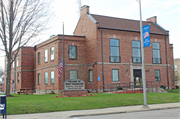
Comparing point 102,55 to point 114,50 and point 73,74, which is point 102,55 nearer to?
point 114,50

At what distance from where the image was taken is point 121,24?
3600 centimetres

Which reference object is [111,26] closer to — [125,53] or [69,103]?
[125,53]

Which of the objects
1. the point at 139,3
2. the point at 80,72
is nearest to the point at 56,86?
the point at 80,72

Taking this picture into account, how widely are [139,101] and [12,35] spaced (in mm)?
14656

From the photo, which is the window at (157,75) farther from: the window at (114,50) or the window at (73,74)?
the window at (73,74)

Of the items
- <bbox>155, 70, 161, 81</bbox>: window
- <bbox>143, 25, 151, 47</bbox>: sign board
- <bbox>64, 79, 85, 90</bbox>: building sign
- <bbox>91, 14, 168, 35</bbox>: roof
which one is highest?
<bbox>91, 14, 168, 35</bbox>: roof

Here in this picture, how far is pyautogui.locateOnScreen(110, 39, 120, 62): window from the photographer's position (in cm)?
3284

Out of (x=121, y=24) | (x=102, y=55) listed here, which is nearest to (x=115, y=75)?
(x=102, y=55)

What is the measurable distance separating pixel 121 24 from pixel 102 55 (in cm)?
730

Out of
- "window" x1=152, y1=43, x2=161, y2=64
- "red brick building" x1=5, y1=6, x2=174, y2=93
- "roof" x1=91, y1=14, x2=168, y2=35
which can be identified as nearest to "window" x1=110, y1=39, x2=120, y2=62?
"red brick building" x1=5, y1=6, x2=174, y2=93

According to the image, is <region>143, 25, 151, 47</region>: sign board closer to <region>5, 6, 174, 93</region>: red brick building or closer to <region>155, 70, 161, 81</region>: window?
<region>5, 6, 174, 93</region>: red brick building

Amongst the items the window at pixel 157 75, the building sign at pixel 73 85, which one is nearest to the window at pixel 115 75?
the window at pixel 157 75

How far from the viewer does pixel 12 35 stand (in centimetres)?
2403

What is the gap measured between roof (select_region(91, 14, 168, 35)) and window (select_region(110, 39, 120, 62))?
6.70 feet
